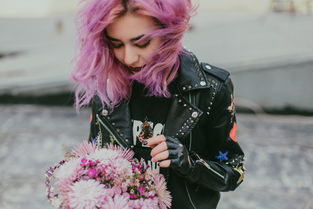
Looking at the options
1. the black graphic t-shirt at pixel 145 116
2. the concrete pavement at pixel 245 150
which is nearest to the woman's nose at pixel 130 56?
the black graphic t-shirt at pixel 145 116

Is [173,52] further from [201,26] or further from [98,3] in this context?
[201,26]

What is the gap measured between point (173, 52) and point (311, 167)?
136 inches

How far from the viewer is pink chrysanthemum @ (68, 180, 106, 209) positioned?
153cm

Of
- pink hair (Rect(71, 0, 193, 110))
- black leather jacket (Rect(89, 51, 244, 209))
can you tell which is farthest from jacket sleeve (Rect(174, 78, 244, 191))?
pink hair (Rect(71, 0, 193, 110))

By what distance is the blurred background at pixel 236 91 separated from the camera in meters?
4.49

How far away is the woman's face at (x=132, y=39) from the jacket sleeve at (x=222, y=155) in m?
0.37

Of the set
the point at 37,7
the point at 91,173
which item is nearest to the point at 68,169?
the point at 91,173

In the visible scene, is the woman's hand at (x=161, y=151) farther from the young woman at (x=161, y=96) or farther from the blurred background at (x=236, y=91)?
the blurred background at (x=236, y=91)

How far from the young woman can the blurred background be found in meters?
2.31

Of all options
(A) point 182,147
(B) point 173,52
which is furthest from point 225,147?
(B) point 173,52

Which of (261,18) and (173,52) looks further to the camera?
Result: (261,18)

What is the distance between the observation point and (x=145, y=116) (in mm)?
1918

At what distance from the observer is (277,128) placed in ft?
19.0

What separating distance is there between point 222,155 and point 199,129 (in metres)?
0.15
